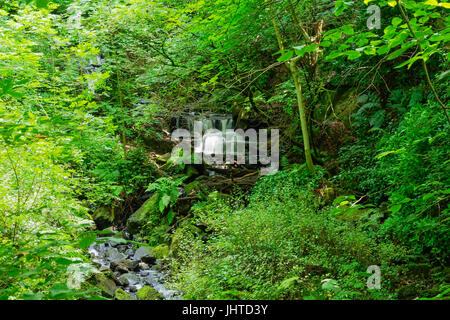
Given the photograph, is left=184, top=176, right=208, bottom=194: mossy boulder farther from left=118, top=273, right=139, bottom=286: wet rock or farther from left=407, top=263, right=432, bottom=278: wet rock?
left=407, top=263, right=432, bottom=278: wet rock

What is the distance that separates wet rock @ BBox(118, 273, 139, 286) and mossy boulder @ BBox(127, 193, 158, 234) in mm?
2394

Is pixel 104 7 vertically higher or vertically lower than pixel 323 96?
higher

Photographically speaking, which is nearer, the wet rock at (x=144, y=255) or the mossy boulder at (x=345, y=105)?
the wet rock at (x=144, y=255)

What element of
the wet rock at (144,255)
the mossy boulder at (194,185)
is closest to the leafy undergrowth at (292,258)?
the wet rock at (144,255)

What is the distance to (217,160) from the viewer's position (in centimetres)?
958

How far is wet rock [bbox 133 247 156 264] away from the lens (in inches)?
271

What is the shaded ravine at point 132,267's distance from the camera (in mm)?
5699

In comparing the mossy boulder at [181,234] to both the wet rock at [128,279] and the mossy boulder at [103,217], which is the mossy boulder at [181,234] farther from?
the mossy boulder at [103,217]

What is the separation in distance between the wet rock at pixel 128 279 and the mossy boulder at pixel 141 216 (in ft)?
7.86

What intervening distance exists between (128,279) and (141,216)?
2826mm

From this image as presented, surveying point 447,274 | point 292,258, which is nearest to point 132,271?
point 292,258
